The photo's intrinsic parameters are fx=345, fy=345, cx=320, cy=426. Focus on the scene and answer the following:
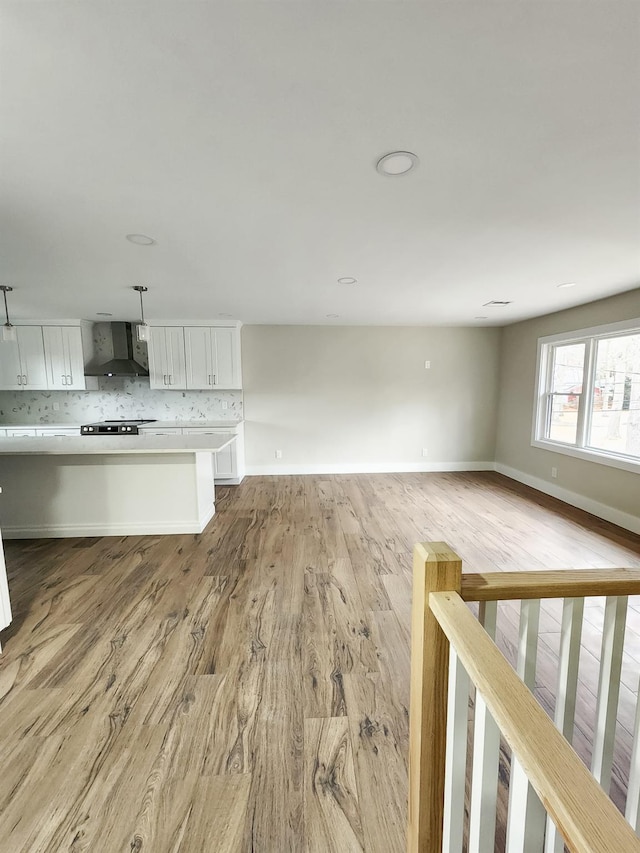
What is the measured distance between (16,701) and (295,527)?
7.22 ft

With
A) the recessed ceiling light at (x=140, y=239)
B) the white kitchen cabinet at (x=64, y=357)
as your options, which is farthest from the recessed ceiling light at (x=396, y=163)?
the white kitchen cabinet at (x=64, y=357)

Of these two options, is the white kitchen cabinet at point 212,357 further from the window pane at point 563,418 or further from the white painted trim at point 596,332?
the window pane at point 563,418

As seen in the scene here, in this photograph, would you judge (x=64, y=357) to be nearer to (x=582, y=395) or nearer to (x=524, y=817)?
(x=524, y=817)

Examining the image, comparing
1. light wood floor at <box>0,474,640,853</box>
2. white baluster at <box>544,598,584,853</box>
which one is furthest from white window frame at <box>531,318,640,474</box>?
white baluster at <box>544,598,584,853</box>

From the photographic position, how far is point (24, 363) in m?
4.88

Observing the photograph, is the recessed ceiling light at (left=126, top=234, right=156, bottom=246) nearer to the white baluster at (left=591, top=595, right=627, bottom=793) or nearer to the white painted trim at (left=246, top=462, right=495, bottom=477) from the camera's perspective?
the white baluster at (left=591, top=595, right=627, bottom=793)

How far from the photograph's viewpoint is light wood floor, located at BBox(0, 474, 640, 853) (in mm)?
1102

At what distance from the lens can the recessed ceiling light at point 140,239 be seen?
2.17 m

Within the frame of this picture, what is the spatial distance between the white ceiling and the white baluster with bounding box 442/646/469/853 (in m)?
1.60

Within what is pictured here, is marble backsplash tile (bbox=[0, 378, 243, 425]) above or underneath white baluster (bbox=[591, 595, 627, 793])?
above

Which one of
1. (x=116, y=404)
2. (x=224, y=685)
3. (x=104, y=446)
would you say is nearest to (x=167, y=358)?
(x=116, y=404)

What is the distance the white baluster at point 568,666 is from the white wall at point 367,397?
15.0 feet

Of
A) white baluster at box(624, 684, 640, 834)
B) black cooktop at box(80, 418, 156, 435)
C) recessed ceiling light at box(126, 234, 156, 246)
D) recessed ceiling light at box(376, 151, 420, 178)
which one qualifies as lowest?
white baluster at box(624, 684, 640, 834)

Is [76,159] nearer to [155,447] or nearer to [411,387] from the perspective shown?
[155,447]
